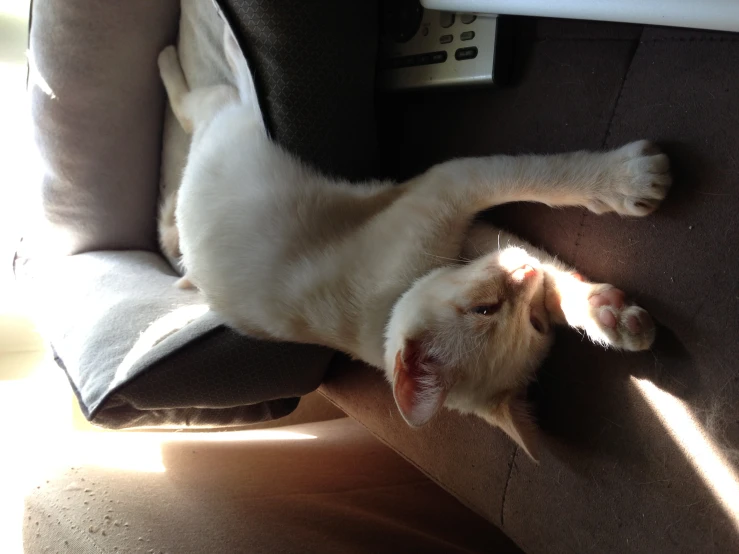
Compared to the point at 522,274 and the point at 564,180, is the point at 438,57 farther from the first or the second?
the point at 522,274

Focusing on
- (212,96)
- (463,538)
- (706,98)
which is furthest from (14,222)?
(706,98)

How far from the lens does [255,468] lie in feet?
5.74

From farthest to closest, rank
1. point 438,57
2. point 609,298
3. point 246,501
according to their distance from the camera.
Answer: point 246,501
point 438,57
point 609,298

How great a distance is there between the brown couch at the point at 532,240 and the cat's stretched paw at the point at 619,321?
0.04m

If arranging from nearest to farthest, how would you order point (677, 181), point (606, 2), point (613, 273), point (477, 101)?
point (606, 2), point (677, 181), point (613, 273), point (477, 101)

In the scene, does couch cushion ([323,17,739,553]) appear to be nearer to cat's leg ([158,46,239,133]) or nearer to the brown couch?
the brown couch

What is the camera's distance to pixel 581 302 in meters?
1.09

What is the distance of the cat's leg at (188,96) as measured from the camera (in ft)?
5.35

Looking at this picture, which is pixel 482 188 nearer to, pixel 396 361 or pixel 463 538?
pixel 396 361

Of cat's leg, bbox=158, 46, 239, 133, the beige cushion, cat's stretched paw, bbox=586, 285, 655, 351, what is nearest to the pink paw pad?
cat's stretched paw, bbox=586, 285, 655, 351

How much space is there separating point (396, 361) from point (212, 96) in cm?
101

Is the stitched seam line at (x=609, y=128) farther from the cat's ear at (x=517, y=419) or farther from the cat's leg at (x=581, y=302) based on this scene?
the cat's ear at (x=517, y=419)

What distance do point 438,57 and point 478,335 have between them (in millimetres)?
628

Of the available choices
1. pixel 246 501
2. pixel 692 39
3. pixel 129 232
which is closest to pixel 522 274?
pixel 692 39
